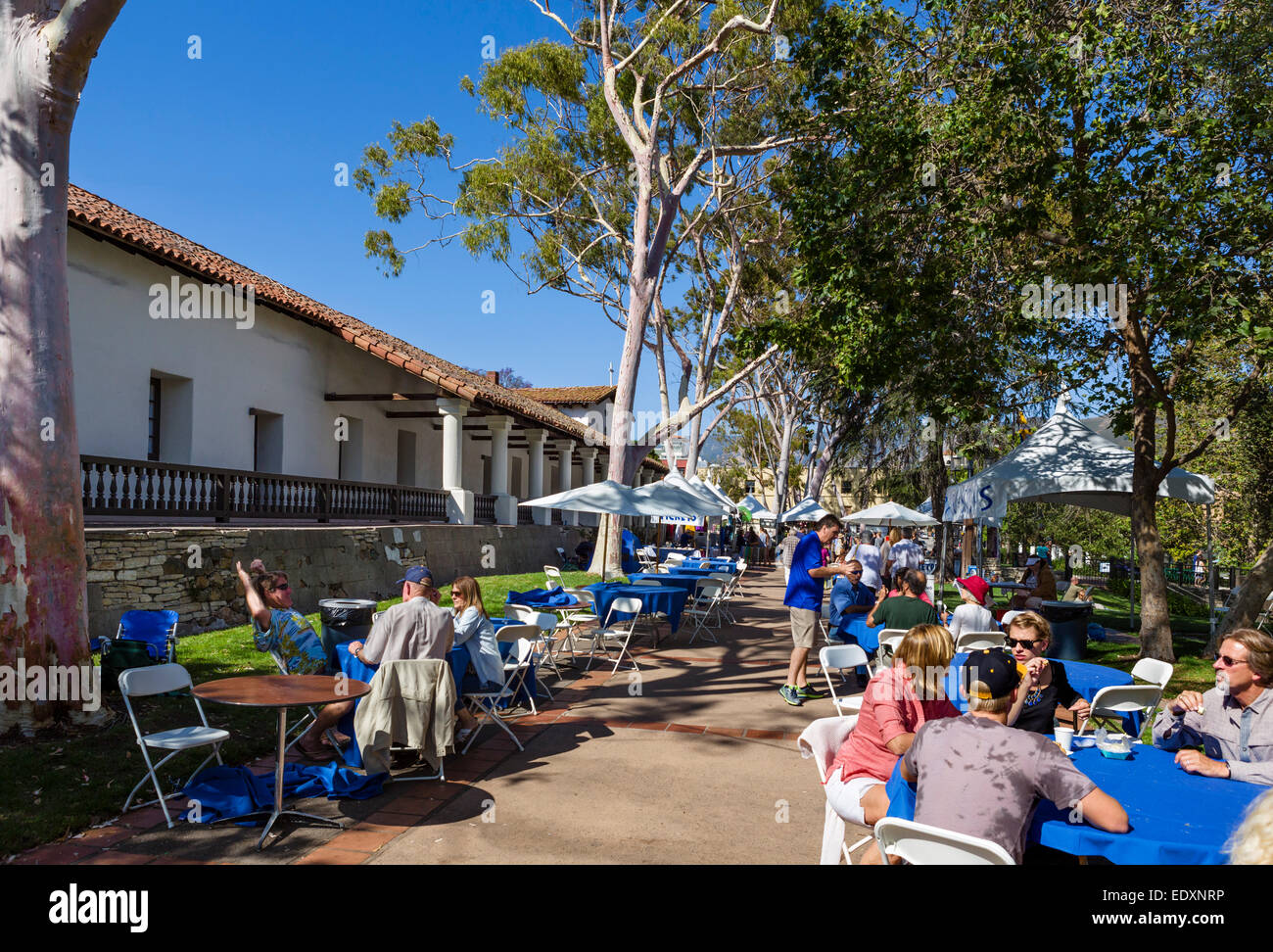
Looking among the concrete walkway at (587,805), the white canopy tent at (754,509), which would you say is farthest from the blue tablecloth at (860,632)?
the white canopy tent at (754,509)

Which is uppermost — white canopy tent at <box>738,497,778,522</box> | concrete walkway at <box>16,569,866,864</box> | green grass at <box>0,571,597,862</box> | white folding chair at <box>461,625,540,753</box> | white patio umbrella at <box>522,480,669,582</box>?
white patio umbrella at <box>522,480,669,582</box>

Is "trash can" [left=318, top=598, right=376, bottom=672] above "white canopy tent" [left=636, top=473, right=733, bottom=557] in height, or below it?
below

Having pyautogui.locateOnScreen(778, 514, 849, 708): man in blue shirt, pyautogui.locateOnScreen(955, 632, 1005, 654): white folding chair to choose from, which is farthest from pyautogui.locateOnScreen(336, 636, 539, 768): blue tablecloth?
pyautogui.locateOnScreen(955, 632, 1005, 654): white folding chair

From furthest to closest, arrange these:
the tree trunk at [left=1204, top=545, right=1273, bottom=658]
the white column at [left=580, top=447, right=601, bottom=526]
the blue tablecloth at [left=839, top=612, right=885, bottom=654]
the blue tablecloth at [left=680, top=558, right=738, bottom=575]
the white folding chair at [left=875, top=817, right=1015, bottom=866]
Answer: the white column at [left=580, top=447, right=601, bottom=526] → the blue tablecloth at [left=680, top=558, right=738, bottom=575] → the tree trunk at [left=1204, top=545, right=1273, bottom=658] → the blue tablecloth at [left=839, top=612, right=885, bottom=654] → the white folding chair at [left=875, top=817, right=1015, bottom=866]

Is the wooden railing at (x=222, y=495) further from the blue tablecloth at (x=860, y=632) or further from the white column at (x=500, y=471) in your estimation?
the blue tablecloth at (x=860, y=632)

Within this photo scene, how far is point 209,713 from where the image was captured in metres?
6.38

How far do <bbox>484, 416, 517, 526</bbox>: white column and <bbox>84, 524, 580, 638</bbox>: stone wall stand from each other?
275 centimetres

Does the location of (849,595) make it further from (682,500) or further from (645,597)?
(682,500)

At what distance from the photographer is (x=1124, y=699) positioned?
471 cm

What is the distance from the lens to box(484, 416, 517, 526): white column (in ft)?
67.4

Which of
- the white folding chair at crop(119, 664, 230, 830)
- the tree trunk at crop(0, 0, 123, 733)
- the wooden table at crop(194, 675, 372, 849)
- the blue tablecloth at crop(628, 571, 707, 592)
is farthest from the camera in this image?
the blue tablecloth at crop(628, 571, 707, 592)

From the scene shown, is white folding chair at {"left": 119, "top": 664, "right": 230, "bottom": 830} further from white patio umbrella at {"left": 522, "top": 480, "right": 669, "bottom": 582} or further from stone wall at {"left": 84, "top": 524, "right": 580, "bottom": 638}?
white patio umbrella at {"left": 522, "top": 480, "right": 669, "bottom": 582}

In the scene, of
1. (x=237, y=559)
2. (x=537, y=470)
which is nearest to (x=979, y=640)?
(x=237, y=559)
